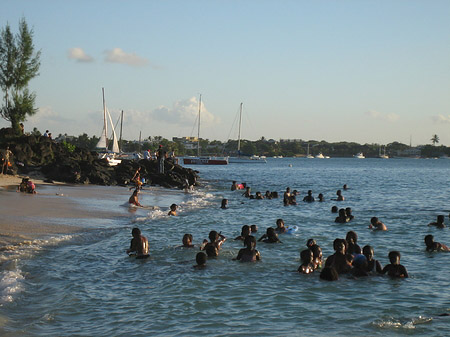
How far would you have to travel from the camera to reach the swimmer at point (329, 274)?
1308cm

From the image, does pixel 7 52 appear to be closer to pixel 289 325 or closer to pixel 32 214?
pixel 32 214

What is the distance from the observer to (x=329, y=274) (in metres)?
13.1

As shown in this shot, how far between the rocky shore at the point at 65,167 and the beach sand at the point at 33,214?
736 centimetres

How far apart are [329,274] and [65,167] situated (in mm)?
31268

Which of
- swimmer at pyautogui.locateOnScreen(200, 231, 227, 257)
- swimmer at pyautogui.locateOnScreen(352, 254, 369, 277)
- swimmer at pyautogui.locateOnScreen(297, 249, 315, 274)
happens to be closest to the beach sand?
swimmer at pyautogui.locateOnScreen(200, 231, 227, 257)

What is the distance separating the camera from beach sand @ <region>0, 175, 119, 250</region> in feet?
57.6

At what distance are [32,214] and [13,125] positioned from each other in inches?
1005

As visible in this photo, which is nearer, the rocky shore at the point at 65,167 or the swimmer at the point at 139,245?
the swimmer at the point at 139,245

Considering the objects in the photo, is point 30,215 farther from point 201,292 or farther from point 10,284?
point 201,292

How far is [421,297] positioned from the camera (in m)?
12.0

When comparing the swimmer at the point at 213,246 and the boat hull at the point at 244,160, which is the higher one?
the boat hull at the point at 244,160

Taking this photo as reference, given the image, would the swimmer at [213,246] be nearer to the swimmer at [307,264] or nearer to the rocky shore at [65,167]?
the swimmer at [307,264]

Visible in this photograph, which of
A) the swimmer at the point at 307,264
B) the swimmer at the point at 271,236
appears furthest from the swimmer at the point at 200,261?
the swimmer at the point at 271,236

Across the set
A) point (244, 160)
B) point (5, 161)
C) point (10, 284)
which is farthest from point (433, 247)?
point (244, 160)
